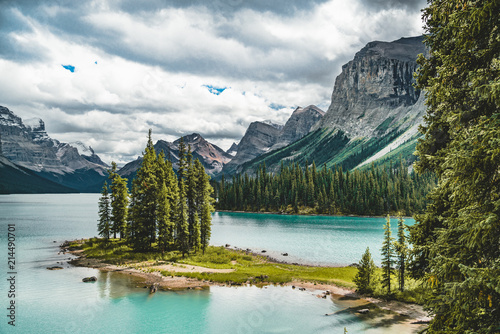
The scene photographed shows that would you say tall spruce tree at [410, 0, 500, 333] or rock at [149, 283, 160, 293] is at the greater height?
tall spruce tree at [410, 0, 500, 333]

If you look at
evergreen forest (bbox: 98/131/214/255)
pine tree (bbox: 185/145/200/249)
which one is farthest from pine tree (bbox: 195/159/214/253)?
pine tree (bbox: 185/145/200/249)

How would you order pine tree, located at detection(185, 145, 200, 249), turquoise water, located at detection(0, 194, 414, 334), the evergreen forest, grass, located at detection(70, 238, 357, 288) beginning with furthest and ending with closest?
pine tree, located at detection(185, 145, 200, 249)
the evergreen forest
grass, located at detection(70, 238, 357, 288)
turquoise water, located at detection(0, 194, 414, 334)

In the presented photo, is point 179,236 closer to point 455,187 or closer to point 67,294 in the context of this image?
point 67,294

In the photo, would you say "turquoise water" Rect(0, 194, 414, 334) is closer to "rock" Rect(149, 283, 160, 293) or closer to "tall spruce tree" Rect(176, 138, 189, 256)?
"rock" Rect(149, 283, 160, 293)

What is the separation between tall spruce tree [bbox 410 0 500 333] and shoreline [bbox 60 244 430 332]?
2365 centimetres

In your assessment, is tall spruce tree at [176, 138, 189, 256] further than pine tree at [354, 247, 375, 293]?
Yes

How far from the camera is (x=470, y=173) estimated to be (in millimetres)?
7754

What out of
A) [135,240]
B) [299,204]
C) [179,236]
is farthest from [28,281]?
[299,204]

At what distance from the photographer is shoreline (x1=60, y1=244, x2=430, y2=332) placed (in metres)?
30.3

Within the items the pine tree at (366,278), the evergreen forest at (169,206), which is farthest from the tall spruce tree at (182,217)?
the pine tree at (366,278)

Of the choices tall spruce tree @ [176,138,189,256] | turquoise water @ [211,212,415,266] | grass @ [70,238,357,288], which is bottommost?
turquoise water @ [211,212,415,266]

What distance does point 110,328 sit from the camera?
28.0 metres

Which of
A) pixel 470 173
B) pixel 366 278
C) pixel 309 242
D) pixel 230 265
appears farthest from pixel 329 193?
pixel 470 173

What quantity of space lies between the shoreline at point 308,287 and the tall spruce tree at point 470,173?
77.6 feet
